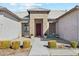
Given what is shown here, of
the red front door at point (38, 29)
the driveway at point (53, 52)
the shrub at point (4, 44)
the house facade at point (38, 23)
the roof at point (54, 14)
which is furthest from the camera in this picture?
the roof at point (54, 14)

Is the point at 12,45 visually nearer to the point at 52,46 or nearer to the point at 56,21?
the point at 52,46

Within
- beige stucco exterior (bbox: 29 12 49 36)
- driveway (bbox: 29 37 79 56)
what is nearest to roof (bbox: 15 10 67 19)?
beige stucco exterior (bbox: 29 12 49 36)

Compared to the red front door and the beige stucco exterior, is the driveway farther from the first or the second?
the red front door

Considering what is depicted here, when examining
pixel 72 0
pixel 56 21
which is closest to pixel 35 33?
pixel 56 21

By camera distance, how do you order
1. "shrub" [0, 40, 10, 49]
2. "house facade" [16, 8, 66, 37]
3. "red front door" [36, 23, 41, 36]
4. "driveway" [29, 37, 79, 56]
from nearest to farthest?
"driveway" [29, 37, 79, 56] < "shrub" [0, 40, 10, 49] < "house facade" [16, 8, 66, 37] < "red front door" [36, 23, 41, 36]

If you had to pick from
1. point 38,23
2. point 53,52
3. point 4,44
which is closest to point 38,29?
point 38,23

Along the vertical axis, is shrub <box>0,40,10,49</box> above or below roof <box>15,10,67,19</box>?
below

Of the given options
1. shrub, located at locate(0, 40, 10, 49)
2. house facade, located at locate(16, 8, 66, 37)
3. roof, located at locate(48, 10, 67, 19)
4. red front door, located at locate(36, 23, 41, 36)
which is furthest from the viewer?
roof, located at locate(48, 10, 67, 19)

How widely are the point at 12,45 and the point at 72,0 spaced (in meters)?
5.48

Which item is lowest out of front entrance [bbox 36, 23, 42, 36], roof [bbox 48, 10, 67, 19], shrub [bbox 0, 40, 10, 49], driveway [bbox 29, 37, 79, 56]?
driveway [bbox 29, 37, 79, 56]

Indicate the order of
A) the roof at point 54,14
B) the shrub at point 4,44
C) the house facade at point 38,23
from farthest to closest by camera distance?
the roof at point 54,14, the house facade at point 38,23, the shrub at point 4,44

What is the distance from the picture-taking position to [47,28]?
70.2 ft

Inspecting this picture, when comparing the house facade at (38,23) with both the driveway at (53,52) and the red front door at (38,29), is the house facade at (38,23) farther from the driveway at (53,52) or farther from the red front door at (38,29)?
the driveway at (53,52)

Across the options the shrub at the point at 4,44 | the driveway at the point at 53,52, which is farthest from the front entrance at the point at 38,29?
the driveway at the point at 53,52
